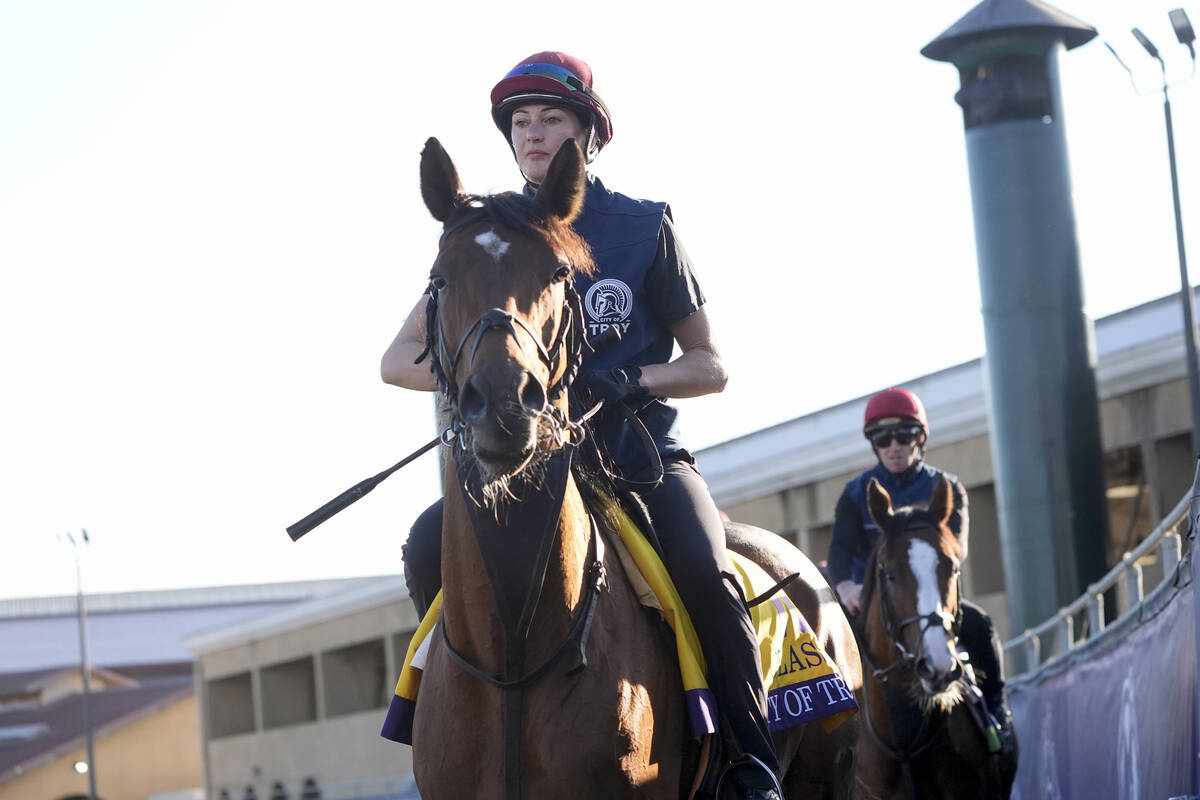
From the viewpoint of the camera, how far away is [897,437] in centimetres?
1091

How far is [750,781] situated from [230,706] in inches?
2209

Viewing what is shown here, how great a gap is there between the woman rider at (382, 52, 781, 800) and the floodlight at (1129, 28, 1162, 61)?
47.3ft

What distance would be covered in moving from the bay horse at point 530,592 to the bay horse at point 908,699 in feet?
15.3

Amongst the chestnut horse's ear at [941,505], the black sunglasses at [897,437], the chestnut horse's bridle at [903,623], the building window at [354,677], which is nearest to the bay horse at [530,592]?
the chestnut horse's bridle at [903,623]

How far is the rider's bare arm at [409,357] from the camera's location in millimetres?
5219

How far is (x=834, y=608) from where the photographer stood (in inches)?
276

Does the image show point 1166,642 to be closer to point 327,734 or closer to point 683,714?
point 683,714

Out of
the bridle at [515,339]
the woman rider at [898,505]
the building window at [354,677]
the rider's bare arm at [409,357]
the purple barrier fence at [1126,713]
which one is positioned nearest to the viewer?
the bridle at [515,339]

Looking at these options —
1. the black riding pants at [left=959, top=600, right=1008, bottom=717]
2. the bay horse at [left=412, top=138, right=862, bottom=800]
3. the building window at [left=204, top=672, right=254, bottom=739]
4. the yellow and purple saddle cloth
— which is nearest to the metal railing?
the black riding pants at [left=959, top=600, right=1008, bottom=717]

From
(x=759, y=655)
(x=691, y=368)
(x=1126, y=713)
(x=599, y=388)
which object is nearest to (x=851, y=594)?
(x=1126, y=713)

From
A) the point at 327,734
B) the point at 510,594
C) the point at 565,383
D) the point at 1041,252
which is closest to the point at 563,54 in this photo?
the point at 565,383

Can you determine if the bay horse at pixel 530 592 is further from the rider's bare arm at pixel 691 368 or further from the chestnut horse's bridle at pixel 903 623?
the chestnut horse's bridle at pixel 903 623

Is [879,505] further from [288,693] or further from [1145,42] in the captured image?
[288,693]

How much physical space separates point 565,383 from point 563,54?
58.7 inches
